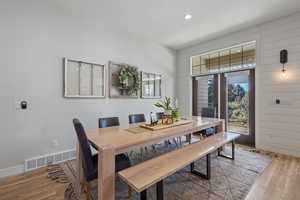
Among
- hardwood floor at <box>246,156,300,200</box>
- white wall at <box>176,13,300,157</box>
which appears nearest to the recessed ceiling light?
white wall at <box>176,13,300,157</box>

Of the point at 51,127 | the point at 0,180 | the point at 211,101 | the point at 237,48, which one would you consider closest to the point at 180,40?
the point at 237,48

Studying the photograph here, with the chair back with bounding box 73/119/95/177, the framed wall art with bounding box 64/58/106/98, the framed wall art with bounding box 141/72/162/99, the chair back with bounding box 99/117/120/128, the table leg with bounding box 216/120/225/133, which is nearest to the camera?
the chair back with bounding box 73/119/95/177

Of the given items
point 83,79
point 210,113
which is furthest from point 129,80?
point 210,113

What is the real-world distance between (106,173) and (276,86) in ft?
12.9

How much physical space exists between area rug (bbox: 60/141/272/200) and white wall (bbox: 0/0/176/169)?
0.77 m

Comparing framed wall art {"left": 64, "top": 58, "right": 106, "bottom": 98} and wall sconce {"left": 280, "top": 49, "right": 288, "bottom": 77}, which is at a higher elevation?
wall sconce {"left": 280, "top": 49, "right": 288, "bottom": 77}

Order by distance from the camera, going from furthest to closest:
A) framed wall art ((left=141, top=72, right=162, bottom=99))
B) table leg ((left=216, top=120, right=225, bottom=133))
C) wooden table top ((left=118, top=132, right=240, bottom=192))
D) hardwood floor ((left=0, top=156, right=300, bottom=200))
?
framed wall art ((left=141, top=72, right=162, bottom=99)) → table leg ((left=216, top=120, right=225, bottom=133)) → hardwood floor ((left=0, top=156, right=300, bottom=200)) → wooden table top ((left=118, top=132, right=240, bottom=192))

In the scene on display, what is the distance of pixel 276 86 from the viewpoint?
3.20 meters

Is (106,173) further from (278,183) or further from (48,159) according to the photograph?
(278,183)

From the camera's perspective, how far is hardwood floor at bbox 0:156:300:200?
1.78 m

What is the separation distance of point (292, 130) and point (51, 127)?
497cm

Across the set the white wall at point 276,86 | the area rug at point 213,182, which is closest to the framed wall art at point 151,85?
the area rug at point 213,182

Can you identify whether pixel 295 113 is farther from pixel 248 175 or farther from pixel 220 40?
pixel 220 40

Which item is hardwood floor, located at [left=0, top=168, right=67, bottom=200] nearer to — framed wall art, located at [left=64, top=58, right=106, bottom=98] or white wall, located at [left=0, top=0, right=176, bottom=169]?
white wall, located at [left=0, top=0, right=176, bottom=169]
